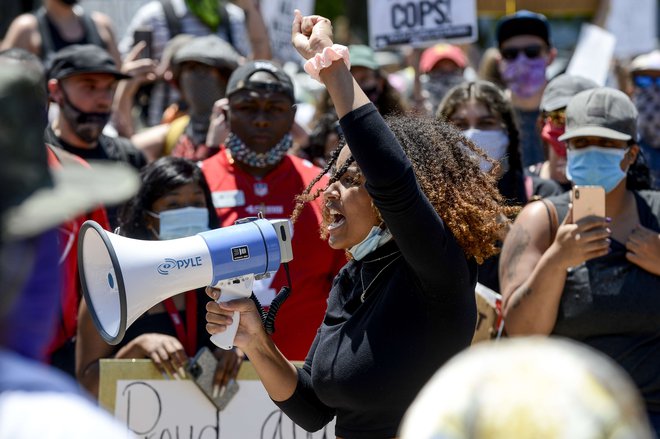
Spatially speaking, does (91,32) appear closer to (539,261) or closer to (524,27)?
(524,27)

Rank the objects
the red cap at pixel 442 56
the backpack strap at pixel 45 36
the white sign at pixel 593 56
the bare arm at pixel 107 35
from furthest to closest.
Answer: the red cap at pixel 442 56, the white sign at pixel 593 56, the bare arm at pixel 107 35, the backpack strap at pixel 45 36

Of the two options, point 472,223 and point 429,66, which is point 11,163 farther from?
point 429,66

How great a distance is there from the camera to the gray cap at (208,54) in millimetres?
6289

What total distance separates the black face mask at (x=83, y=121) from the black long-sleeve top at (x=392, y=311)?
282 cm

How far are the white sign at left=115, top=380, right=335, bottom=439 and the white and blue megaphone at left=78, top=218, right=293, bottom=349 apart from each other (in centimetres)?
115

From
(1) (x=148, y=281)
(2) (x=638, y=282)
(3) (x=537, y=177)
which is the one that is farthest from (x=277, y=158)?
(1) (x=148, y=281)

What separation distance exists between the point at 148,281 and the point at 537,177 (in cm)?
283

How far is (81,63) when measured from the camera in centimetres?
567

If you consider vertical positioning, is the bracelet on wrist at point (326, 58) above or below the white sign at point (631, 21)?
above

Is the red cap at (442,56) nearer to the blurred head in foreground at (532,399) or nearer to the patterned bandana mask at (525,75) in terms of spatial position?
the patterned bandana mask at (525,75)

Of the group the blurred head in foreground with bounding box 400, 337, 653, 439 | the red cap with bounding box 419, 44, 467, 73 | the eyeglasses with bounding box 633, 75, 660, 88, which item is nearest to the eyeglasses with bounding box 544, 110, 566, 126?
the eyeglasses with bounding box 633, 75, 660, 88

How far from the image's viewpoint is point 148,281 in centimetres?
301

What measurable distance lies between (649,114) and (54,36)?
3604 millimetres

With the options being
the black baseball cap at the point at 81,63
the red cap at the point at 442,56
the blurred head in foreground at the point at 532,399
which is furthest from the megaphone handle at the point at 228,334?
the red cap at the point at 442,56
